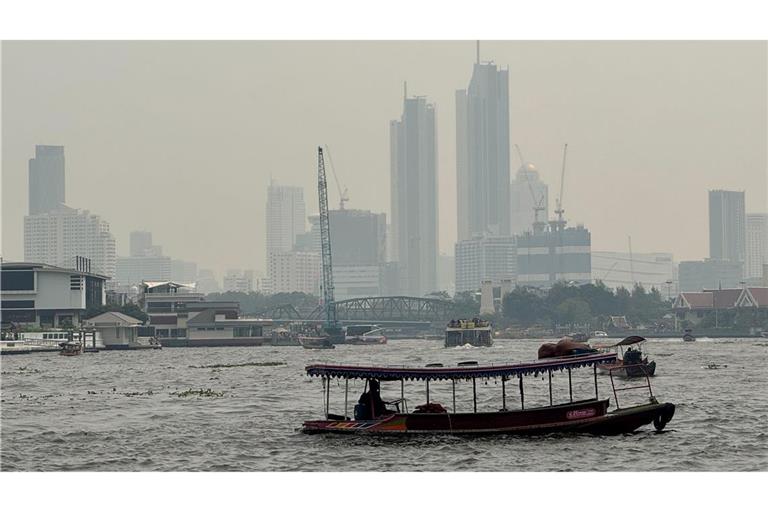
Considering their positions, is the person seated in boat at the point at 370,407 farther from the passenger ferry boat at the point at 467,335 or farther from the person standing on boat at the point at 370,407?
the passenger ferry boat at the point at 467,335

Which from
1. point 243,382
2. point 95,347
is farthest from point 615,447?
point 95,347

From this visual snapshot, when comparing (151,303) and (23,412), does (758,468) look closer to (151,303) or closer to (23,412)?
(23,412)

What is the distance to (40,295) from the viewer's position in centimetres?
14588

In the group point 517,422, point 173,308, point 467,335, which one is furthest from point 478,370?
point 173,308

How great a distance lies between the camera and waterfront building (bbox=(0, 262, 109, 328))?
145m

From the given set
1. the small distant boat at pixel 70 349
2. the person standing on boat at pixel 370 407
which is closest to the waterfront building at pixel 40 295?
the small distant boat at pixel 70 349

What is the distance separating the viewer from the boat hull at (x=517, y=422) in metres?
42.3

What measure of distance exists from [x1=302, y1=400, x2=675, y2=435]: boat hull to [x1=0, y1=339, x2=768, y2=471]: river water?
0.36 metres

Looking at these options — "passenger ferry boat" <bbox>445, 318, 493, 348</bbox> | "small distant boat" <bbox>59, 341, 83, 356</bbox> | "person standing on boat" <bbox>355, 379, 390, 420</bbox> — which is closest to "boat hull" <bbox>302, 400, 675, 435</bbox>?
"person standing on boat" <bbox>355, 379, 390, 420</bbox>

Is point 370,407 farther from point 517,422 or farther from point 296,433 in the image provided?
point 517,422

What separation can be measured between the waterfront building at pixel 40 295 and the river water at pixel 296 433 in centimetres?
6595

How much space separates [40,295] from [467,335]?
55.7 m

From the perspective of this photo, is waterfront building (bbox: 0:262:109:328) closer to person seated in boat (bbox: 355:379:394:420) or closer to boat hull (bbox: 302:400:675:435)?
person seated in boat (bbox: 355:379:394:420)

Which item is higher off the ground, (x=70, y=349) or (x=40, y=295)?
(x=40, y=295)
